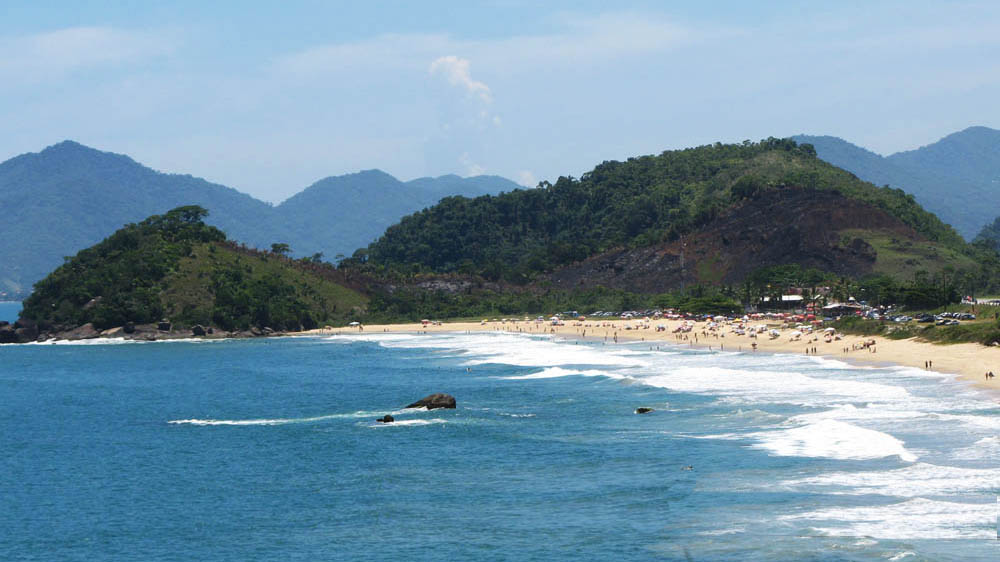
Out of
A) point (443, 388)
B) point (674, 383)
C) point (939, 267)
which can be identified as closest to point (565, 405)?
point (674, 383)

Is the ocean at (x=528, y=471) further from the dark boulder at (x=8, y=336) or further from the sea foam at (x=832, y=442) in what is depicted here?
the dark boulder at (x=8, y=336)

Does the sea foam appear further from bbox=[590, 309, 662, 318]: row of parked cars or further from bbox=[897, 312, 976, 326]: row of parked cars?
bbox=[590, 309, 662, 318]: row of parked cars

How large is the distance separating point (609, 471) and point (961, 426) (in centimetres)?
1839

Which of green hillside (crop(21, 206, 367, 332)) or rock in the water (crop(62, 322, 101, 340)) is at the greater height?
green hillside (crop(21, 206, 367, 332))

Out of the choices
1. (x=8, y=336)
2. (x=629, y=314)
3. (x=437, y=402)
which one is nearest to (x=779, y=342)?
(x=437, y=402)

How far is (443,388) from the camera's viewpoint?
86.3 meters

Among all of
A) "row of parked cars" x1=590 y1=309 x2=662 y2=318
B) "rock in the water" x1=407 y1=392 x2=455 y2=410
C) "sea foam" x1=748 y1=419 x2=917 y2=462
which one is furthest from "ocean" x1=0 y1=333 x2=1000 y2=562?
"row of parked cars" x1=590 y1=309 x2=662 y2=318

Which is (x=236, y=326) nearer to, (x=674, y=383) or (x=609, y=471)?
(x=674, y=383)

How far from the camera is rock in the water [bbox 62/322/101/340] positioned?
179625 millimetres

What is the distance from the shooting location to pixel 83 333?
18012cm

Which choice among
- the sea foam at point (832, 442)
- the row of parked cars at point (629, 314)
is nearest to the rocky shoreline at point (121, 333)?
the row of parked cars at point (629, 314)

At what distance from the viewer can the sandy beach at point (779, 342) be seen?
258 ft

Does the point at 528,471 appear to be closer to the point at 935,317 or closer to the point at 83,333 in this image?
the point at 935,317

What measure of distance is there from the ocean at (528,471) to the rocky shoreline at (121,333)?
9096 cm
